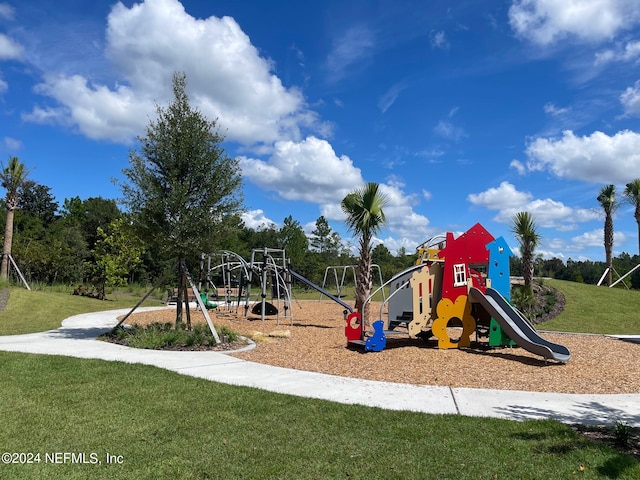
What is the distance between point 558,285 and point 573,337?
8.83 meters

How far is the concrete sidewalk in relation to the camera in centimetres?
508

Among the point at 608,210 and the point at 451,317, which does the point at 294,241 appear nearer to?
the point at 608,210

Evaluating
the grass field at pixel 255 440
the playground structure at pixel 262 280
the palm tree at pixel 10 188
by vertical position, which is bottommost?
the grass field at pixel 255 440

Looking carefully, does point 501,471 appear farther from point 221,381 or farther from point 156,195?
point 156,195

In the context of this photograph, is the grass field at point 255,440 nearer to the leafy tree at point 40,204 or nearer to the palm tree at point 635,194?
the palm tree at point 635,194

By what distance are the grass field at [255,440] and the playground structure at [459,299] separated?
430 cm

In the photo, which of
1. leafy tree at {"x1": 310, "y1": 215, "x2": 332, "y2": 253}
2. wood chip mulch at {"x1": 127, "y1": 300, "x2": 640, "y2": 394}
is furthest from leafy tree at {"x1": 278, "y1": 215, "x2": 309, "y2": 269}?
wood chip mulch at {"x1": 127, "y1": 300, "x2": 640, "y2": 394}

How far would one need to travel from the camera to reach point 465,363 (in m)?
7.93

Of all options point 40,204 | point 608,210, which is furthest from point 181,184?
point 40,204

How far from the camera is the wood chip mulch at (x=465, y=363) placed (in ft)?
21.9

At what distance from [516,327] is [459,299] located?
1247mm

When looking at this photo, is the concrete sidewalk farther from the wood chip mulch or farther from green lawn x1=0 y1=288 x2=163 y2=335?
green lawn x1=0 y1=288 x2=163 y2=335

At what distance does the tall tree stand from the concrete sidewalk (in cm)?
281

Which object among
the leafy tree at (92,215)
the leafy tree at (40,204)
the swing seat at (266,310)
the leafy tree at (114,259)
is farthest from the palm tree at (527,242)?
the leafy tree at (40,204)
